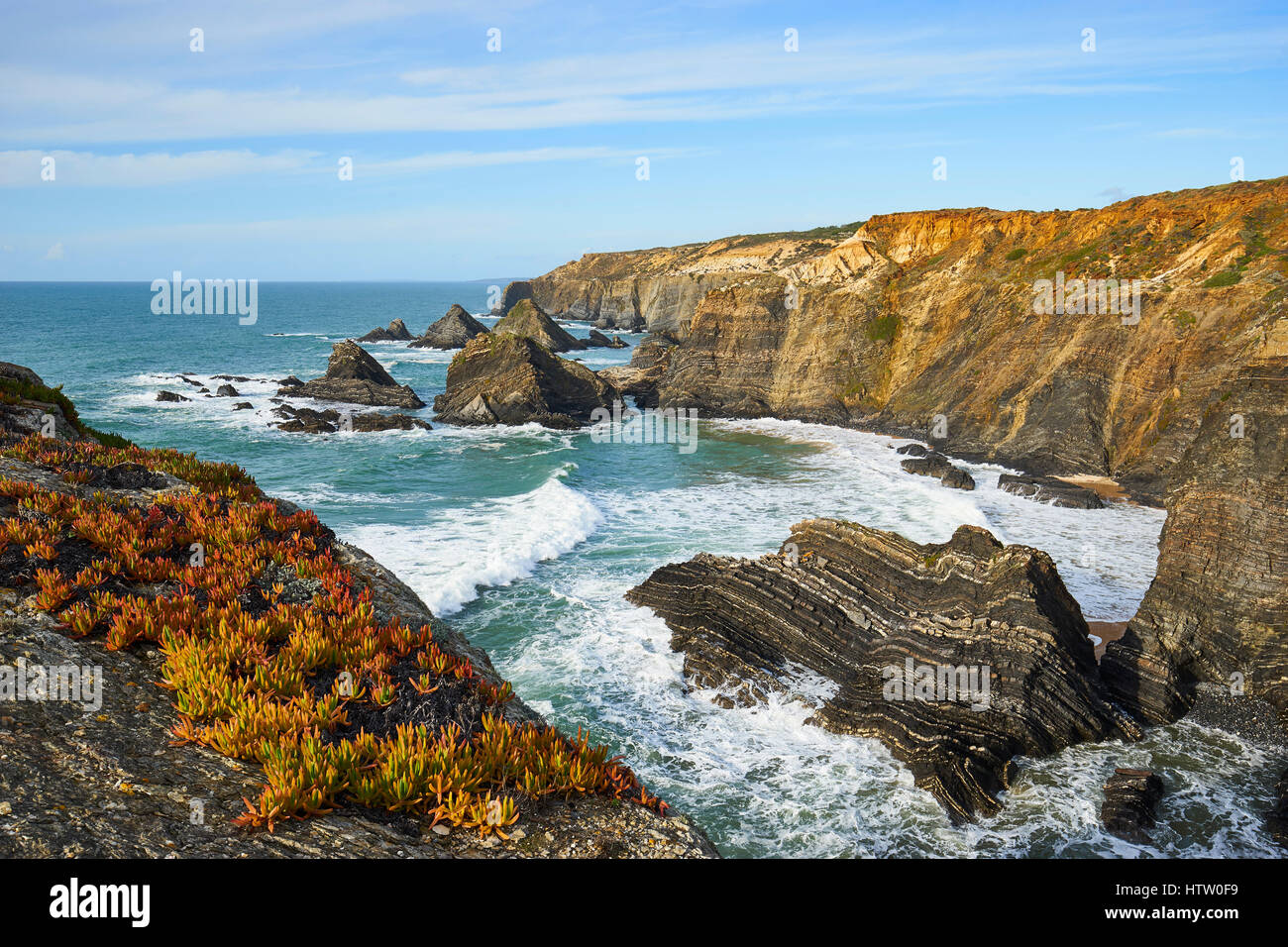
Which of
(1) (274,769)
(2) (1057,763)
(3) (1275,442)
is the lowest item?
(2) (1057,763)

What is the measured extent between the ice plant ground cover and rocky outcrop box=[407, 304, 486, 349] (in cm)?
8634

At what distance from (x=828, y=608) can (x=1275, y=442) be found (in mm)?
10137

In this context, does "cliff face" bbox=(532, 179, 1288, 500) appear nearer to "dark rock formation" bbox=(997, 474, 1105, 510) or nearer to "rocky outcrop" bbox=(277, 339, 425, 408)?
"dark rock formation" bbox=(997, 474, 1105, 510)

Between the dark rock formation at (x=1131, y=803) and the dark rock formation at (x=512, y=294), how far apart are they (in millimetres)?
147717

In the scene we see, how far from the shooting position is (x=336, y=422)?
168 ft

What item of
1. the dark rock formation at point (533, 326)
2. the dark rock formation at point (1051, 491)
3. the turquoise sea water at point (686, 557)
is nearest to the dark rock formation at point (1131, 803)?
the turquoise sea water at point (686, 557)

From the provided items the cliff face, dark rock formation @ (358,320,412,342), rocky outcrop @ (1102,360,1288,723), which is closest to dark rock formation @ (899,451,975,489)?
the cliff face

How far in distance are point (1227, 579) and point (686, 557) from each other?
1474 centimetres

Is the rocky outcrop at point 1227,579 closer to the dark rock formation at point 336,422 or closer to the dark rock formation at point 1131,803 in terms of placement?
the dark rock formation at point 1131,803
